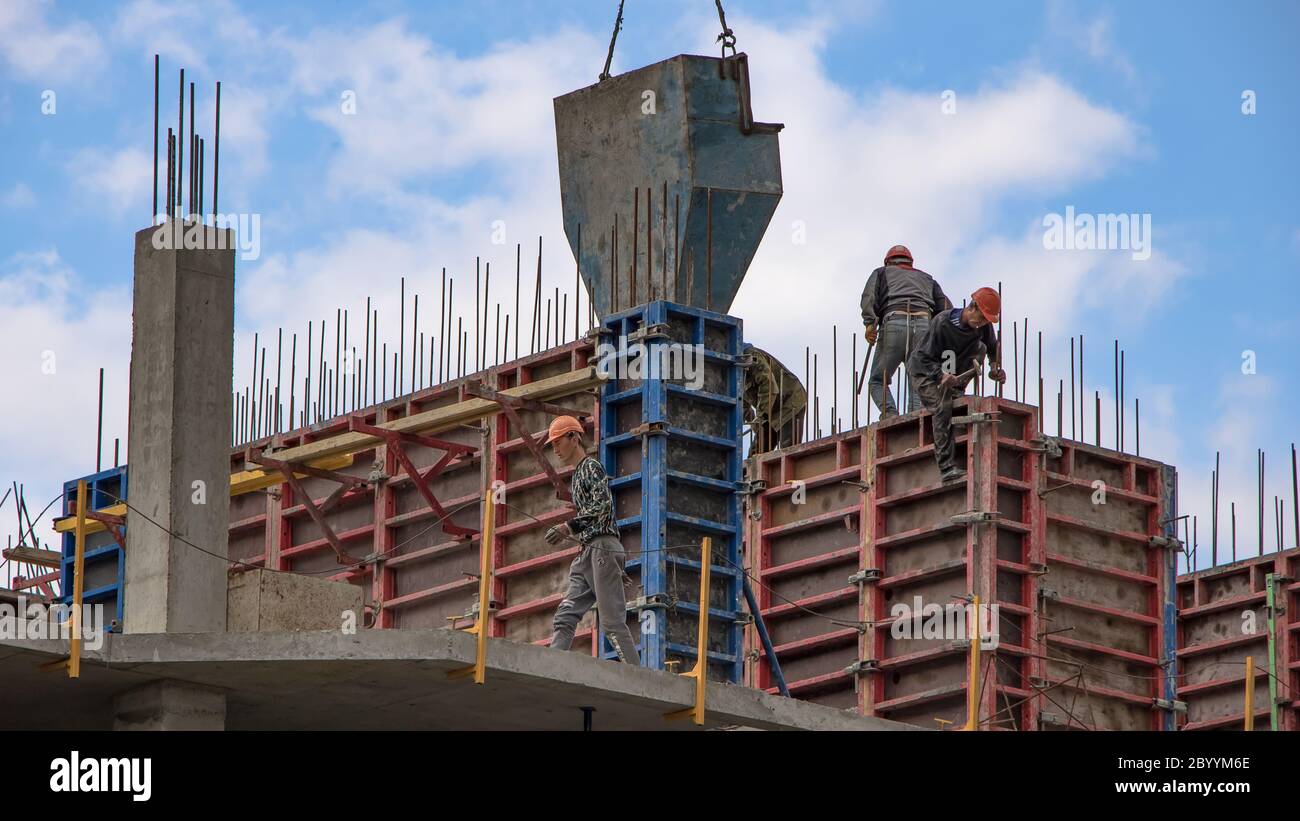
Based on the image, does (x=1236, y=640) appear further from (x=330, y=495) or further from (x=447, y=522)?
(x=330, y=495)

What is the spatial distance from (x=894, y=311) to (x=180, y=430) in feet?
28.4

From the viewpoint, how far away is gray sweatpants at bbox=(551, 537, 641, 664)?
20.0 meters

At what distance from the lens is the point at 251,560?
94.6 ft

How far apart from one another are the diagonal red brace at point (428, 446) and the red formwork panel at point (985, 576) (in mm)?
3040

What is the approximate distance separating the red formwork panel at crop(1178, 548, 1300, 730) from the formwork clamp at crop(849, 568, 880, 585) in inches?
180

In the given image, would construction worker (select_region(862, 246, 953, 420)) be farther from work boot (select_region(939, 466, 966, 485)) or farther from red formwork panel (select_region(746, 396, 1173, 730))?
work boot (select_region(939, 466, 966, 485))

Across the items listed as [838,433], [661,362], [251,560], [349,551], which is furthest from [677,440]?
[251,560]

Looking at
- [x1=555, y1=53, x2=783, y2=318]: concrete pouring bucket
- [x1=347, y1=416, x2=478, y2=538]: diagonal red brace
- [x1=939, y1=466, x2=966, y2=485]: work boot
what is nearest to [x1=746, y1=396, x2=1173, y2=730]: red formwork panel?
[x1=939, y1=466, x2=966, y2=485]: work boot

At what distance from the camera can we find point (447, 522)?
26.2 meters

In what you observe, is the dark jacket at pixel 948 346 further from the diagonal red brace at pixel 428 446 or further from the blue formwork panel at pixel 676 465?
the diagonal red brace at pixel 428 446

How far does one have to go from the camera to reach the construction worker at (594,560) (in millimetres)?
20047

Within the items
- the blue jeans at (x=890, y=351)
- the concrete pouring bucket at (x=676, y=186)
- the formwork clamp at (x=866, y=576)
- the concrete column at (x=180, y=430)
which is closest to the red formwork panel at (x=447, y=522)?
the concrete pouring bucket at (x=676, y=186)
